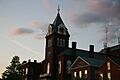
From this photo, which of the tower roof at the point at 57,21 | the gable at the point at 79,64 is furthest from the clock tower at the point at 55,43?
the gable at the point at 79,64

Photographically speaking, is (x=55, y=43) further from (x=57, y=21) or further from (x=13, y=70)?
(x=13, y=70)

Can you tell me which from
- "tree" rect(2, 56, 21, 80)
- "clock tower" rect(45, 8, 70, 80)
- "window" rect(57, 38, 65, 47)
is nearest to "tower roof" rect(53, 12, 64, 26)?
"clock tower" rect(45, 8, 70, 80)

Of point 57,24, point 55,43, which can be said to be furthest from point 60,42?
point 57,24

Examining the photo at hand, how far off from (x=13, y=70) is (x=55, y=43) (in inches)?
649

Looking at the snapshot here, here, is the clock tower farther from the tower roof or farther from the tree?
the tree

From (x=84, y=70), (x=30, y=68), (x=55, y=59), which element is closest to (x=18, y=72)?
(x=30, y=68)

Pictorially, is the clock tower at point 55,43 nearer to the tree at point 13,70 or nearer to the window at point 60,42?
the window at point 60,42

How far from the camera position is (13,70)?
8575cm

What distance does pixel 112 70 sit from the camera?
189 ft

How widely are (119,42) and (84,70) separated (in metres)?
24.6

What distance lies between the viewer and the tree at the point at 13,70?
8401 centimetres

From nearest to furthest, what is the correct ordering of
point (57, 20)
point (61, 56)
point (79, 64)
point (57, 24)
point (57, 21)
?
point (79, 64) → point (61, 56) → point (57, 24) → point (57, 21) → point (57, 20)

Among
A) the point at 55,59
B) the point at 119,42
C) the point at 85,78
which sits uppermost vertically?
the point at 119,42

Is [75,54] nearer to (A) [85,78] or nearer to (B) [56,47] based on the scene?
(B) [56,47]
